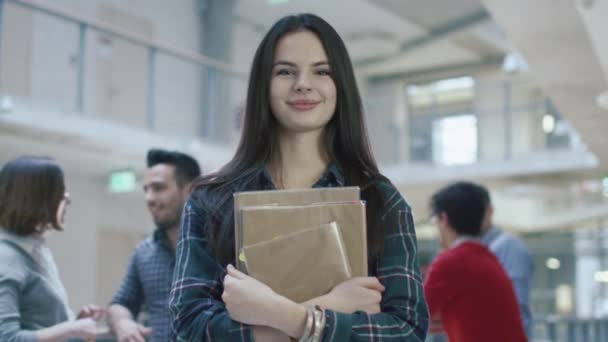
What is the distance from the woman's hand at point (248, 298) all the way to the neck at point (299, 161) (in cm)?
32

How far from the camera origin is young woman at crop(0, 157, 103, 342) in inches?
104

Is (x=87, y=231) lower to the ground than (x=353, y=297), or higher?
lower

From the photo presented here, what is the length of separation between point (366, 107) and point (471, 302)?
37.8ft

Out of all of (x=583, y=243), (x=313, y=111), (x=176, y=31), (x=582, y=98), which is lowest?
(x=583, y=243)

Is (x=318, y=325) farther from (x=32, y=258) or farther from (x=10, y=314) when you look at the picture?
(x=32, y=258)

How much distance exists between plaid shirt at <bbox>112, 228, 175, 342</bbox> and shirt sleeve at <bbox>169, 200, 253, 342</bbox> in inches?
65.1

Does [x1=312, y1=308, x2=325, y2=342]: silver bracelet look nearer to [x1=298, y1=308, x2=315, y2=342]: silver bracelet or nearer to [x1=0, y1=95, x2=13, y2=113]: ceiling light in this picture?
[x1=298, y1=308, x2=315, y2=342]: silver bracelet

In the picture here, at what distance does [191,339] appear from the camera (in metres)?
1.53

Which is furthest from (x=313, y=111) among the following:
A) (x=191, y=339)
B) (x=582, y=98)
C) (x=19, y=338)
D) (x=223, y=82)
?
(x=223, y=82)

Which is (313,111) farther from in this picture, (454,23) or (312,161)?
(454,23)

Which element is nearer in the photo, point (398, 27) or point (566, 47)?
point (566, 47)

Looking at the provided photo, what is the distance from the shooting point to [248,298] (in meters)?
1.44

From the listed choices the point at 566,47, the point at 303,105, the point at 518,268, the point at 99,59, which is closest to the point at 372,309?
the point at 303,105

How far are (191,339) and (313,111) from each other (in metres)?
0.52
